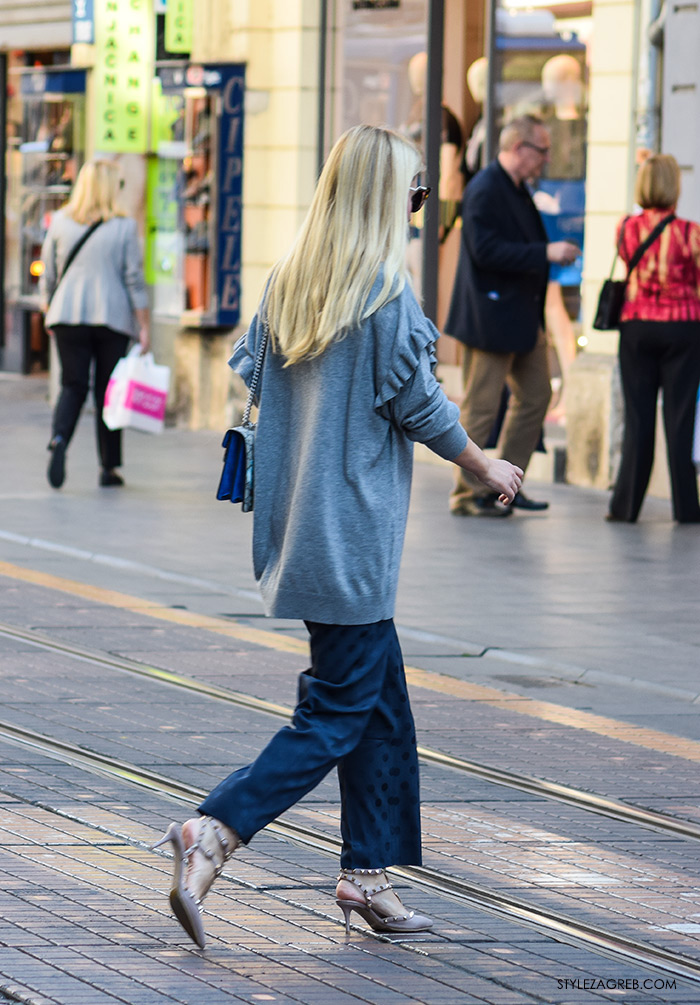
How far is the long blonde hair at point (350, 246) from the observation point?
4.28 m

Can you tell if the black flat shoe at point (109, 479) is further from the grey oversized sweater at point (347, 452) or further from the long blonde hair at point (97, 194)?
the grey oversized sweater at point (347, 452)

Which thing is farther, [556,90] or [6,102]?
[6,102]

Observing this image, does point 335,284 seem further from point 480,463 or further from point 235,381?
point 235,381

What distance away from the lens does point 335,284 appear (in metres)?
4.28

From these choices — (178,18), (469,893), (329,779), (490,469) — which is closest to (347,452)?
(490,469)

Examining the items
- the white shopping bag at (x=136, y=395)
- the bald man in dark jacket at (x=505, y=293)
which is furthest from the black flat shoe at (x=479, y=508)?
the white shopping bag at (x=136, y=395)

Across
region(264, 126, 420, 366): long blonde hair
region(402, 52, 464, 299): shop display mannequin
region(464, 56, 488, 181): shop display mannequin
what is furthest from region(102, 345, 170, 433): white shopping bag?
region(264, 126, 420, 366): long blonde hair

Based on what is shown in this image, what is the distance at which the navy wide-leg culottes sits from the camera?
4.39 meters

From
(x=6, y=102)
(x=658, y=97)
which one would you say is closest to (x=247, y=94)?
(x=658, y=97)

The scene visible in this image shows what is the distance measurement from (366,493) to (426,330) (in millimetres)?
362

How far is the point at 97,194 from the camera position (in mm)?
12148

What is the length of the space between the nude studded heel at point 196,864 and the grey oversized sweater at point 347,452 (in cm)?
47

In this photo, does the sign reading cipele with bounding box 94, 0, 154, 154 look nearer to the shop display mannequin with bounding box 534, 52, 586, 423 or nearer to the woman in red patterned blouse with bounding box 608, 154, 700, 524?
the shop display mannequin with bounding box 534, 52, 586, 423

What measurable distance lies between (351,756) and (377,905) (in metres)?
0.32
